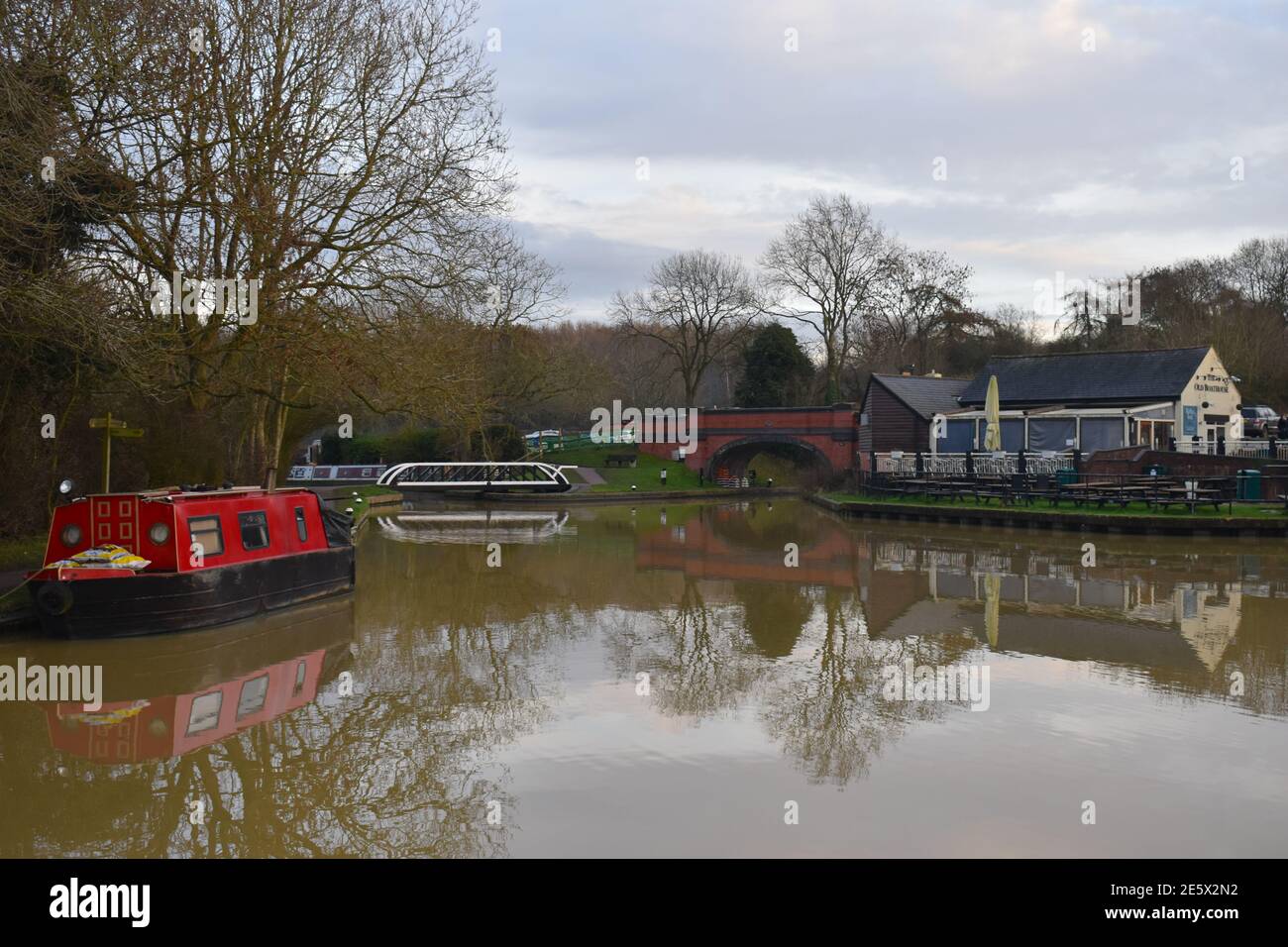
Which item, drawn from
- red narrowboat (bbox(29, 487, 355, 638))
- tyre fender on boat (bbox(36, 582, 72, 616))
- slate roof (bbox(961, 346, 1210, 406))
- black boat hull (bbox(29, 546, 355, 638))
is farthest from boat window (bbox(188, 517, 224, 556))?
slate roof (bbox(961, 346, 1210, 406))

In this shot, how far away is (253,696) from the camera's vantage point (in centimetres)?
920

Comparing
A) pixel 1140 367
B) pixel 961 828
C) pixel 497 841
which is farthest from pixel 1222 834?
pixel 1140 367

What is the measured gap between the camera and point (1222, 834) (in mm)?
5797

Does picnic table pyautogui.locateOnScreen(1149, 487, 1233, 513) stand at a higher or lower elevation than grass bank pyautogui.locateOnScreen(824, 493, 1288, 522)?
higher

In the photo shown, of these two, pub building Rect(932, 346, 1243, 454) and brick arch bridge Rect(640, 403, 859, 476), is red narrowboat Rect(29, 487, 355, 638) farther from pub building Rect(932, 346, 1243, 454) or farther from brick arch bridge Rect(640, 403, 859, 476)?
brick arch bridge Rect(640, 403, 859, 476)

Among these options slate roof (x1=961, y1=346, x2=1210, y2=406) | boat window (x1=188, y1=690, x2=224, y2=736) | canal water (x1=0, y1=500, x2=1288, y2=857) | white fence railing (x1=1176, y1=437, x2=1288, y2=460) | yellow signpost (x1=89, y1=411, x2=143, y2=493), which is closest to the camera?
canal water (x1=0, y1=500, x2=1288, y2=857)

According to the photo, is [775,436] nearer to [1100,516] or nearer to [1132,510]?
[1132,510]

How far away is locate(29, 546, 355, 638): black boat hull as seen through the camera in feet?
34.2

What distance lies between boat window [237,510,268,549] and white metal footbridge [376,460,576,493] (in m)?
22.5

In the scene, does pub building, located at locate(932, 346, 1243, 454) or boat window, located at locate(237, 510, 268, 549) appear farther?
pub building, located at locate(932, 346, 1243, 454)

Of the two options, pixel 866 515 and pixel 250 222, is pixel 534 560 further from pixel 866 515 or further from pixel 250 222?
pixel 866 515

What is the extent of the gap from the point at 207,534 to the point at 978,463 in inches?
847

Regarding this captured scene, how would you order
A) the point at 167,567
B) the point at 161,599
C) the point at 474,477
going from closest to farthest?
the point at 161,599 < the point at 167,567 < the point at 474,477

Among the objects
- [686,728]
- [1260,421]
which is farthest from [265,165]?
[1260,421]
